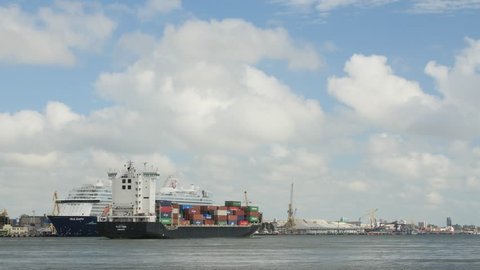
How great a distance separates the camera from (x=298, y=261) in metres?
89.8

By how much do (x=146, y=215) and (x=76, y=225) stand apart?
1860 inches

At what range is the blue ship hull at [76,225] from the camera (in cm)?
19188

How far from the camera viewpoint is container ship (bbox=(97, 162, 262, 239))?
149m

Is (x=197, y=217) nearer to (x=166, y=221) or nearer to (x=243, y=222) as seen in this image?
(x=166, y=221)

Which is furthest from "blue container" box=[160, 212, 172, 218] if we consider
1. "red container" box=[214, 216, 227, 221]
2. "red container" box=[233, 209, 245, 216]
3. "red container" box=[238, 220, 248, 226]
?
"red container" box=[238, 220, 248, 226]

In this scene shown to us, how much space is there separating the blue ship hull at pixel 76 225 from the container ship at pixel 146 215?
1292 inches

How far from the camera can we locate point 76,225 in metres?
193

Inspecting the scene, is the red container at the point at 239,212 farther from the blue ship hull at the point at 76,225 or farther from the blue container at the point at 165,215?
the blue ship hull at the point at 76,225

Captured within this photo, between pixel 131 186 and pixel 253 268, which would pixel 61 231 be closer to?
pixel 131 186

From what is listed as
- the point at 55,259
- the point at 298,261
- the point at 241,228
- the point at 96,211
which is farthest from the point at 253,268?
the point at 96,211

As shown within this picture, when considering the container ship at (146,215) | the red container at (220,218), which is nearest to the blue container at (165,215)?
the container ship at (146,215)

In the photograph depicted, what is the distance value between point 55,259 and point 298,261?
27099mm

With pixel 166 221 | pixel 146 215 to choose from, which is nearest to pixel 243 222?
pixel 166 221

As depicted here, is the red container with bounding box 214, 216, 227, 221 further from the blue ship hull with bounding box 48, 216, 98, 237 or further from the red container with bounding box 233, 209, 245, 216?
the blue ship hull with bounding box 48, 216, 98, 237
